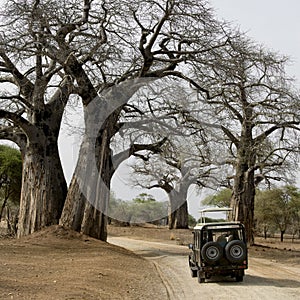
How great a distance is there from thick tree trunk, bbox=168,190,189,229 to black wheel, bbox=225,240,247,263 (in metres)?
30.9

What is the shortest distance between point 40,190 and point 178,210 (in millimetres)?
26914

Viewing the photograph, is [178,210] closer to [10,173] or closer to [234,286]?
[10,173]

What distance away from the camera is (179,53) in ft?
57.5

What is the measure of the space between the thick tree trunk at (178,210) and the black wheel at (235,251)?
3090 cm

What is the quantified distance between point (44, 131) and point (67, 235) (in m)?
4.33

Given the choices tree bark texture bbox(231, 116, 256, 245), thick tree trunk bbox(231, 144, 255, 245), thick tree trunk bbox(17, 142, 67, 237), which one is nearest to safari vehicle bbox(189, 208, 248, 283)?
thick tree trunk bbox(17, 142, 67, 237)

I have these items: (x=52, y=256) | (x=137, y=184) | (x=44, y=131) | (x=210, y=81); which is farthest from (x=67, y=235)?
(x=137, y=184)

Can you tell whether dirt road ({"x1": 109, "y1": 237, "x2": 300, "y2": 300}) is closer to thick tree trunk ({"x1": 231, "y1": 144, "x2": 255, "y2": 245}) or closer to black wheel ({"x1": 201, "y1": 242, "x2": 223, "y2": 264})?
black wheel ({"x1": 201, "y1": 242, "x2": 223, "y2": 264})

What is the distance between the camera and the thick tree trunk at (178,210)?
42725 millimetres

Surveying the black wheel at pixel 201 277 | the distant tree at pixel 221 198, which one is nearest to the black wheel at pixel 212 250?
Answer: the black wheel at pixel 201 277

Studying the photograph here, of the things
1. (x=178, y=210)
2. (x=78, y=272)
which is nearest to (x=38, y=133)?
(x=78, y=272)

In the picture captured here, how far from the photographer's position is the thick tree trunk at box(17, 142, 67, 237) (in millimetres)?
18203

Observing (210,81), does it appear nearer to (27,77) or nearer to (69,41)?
(69,41)

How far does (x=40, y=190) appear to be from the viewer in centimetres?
1839
